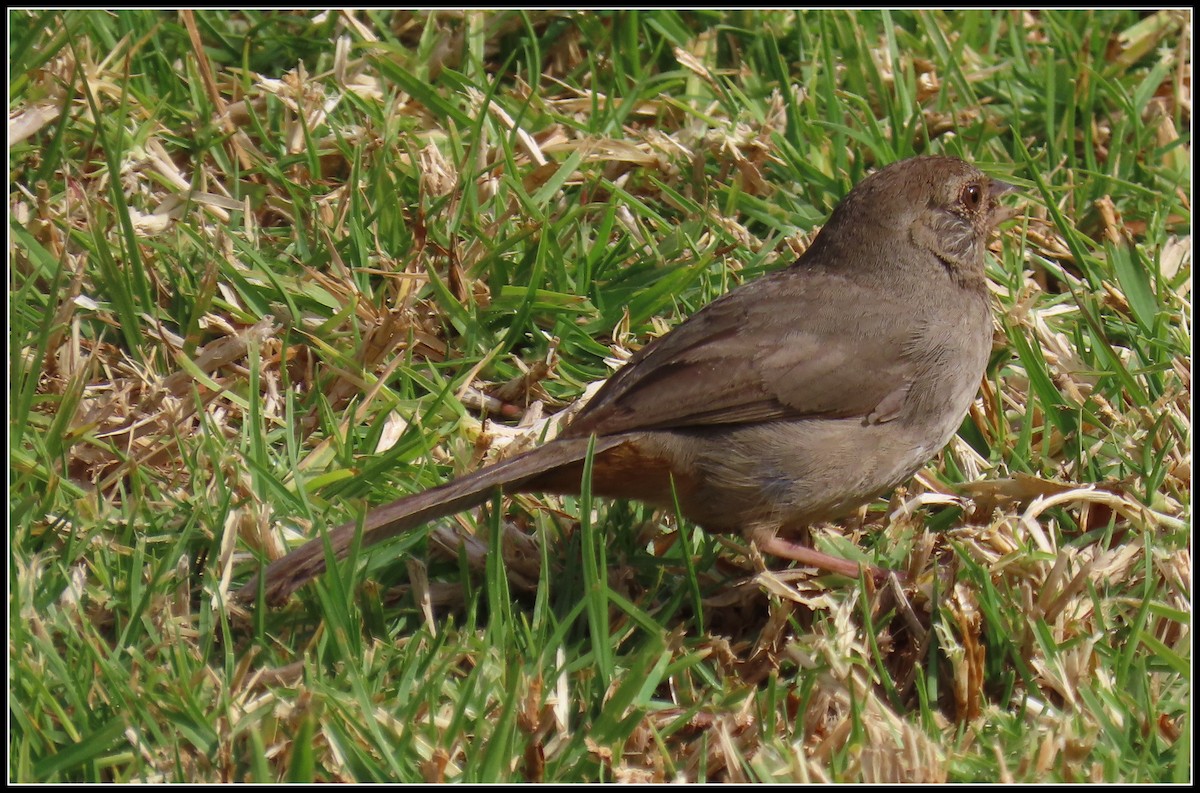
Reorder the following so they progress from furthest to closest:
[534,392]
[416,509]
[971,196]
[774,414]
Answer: [534,392], [971,196], [774,414], [416,509]

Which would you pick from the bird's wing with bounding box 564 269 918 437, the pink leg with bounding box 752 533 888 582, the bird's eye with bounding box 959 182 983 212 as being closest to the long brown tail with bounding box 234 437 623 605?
the bird's wing with bounding box 564 269 918 437

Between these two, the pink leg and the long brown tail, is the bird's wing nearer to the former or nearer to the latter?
the long brown tail

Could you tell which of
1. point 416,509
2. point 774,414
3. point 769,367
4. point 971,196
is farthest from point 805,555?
point 971,196

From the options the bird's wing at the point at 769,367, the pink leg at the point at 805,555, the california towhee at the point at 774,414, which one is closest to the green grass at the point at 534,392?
the pink leg at the point at 805,555

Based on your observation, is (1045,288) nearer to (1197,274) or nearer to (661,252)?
(1197,274)

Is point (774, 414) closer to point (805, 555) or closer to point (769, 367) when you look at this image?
point (769, 367)

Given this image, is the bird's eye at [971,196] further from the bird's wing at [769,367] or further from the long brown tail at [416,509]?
the long brown tail at [416,509]

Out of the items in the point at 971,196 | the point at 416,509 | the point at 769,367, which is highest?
the point at 971,196
